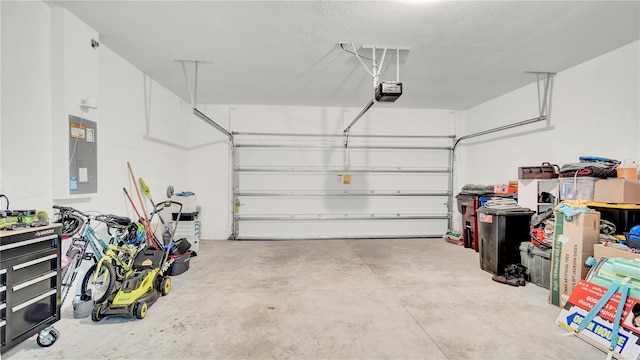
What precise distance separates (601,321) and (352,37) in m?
3.25

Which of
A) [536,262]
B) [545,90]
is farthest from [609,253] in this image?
[545,90]

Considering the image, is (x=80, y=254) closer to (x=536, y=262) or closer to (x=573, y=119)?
(x=536, y=262)

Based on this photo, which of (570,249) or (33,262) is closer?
(33,262)

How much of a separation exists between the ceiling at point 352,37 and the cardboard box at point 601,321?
2.45 metres

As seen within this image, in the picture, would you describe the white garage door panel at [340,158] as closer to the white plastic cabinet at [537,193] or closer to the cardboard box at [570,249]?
the white plastic cabinet at [537,193]

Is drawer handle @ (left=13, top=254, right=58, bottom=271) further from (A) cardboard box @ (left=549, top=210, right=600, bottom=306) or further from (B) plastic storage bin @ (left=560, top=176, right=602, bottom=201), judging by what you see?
(B) plastic storage bin @ (left=560, top=176, right=602, bottom=201)

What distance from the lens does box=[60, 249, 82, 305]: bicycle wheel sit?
7.61 ft

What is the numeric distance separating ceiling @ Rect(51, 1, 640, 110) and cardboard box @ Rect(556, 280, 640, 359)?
2451mm

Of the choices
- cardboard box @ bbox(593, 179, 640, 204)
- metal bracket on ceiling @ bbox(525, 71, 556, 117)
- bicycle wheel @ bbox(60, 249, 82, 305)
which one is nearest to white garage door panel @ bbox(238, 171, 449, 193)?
metal bracket on ceiling @ bbox(525, 71, 556, 117)

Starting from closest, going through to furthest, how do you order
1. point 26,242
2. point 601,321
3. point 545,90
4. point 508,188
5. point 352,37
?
point 26,242, point 601,321, point 352,37, point 545,90, point 508,188

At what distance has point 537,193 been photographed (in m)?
3.82

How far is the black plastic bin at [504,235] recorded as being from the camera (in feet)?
11.3

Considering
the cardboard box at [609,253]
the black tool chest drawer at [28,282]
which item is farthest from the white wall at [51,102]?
the cardboard box at [609,253]

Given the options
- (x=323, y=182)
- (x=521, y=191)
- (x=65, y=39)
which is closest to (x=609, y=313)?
(x=521, y=191)
